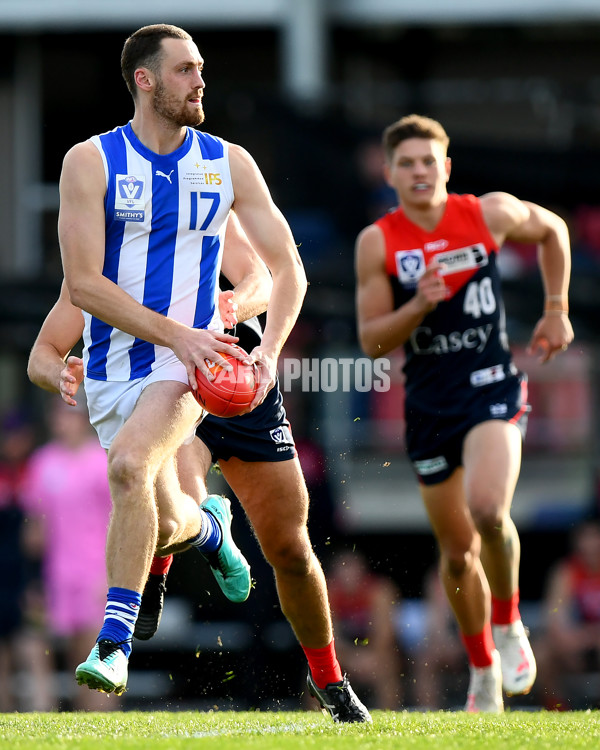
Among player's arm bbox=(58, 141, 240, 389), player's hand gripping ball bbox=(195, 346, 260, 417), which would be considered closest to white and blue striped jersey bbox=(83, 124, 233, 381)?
player's arm bbox=(58, 141, 240, 389)

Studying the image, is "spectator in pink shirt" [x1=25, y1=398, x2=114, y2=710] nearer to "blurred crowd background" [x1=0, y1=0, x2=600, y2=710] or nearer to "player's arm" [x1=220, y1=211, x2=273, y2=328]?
"blurred crowd background" [x1=0, y1=0, x2=600, y2=710]

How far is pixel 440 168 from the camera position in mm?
7137

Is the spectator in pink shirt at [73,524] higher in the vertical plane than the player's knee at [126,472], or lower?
lower

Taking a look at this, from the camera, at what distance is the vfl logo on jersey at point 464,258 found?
7.04m

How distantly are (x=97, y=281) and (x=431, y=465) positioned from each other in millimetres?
2458

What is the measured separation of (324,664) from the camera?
601 centimetres

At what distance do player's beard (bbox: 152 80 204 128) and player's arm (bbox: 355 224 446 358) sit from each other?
1726 millimetres

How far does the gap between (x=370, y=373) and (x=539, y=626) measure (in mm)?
2433

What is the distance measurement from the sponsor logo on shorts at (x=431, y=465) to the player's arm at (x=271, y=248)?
Answer: 67.7 inches

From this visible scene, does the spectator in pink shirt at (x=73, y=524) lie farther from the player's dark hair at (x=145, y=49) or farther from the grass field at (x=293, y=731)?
the player's dark hair at (x=145, y=49)

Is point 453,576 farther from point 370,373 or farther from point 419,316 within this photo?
point 370,373

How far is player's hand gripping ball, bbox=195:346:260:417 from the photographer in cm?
511

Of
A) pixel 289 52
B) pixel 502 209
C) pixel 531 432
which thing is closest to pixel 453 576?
pixel 502 209

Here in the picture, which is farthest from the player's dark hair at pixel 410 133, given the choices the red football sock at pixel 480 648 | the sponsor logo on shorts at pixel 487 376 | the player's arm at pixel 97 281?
the red football sock at pixel 480 648
